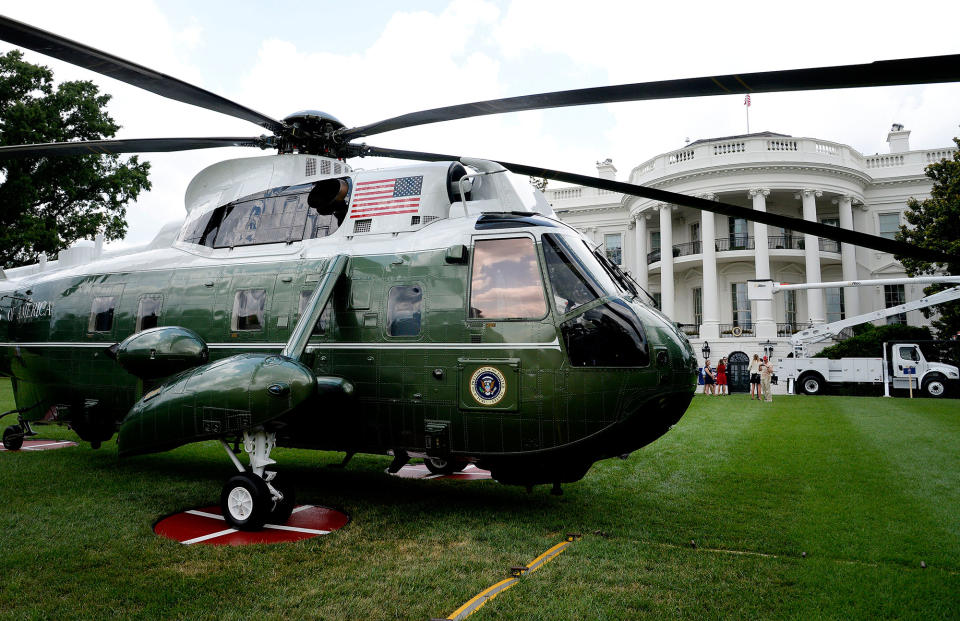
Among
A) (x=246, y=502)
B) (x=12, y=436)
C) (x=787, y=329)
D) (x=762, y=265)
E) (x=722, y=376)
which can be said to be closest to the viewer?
(x=246, y=502)

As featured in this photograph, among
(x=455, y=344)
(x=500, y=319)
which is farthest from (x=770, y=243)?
(x=455, y=344)

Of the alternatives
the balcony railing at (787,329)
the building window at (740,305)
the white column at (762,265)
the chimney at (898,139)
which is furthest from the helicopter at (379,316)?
the chimney at (898,139)

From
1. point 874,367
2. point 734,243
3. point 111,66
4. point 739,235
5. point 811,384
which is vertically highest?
point 739,235

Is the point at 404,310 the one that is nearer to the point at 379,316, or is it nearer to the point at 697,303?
the point at 379,316

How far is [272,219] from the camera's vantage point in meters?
7.93

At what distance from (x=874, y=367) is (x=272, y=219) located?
27.3 metres

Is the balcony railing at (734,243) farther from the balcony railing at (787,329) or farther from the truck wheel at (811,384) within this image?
the truck wheel at (811,384)

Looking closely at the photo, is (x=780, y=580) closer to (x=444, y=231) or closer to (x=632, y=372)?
(x=632, y=372)

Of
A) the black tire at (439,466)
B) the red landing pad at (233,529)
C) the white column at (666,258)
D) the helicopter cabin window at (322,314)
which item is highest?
the white column at (666,258)

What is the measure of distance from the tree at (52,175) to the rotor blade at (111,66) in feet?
98.7

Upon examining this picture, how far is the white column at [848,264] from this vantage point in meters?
36.5

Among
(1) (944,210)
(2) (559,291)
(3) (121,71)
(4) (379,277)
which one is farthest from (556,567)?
(1) (944,210)

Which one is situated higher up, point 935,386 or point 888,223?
point 888,223

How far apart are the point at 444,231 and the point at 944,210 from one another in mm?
32061
